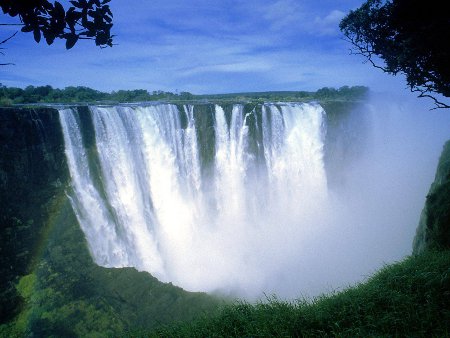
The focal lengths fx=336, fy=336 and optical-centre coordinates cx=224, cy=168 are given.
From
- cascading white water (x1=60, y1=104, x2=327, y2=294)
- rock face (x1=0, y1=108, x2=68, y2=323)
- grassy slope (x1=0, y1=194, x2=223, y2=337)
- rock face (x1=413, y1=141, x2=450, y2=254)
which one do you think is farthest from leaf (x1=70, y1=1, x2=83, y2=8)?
cascading white water (x1=60, y1=104, x2=327, y2=294)

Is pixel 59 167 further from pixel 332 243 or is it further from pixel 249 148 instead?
pixel 332 243

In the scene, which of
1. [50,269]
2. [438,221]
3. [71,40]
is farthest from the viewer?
[50,269]

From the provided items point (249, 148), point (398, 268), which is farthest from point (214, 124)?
point (398, 268)

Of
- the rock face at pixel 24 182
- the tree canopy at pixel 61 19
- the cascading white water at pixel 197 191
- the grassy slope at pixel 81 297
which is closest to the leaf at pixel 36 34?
the tree canopy at pixel 61 19

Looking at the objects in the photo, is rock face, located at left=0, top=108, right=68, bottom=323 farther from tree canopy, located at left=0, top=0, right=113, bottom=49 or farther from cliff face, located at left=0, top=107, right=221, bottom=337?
tree canopy, located at left=0, top=0, right=113, bottom=49

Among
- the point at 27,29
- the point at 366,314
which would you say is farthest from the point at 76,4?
the point at 366,314

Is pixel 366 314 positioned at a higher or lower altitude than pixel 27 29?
lower

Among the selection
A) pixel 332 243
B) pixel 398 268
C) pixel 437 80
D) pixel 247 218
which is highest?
pixel 437 80

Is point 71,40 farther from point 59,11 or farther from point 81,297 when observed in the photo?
point 81,297
